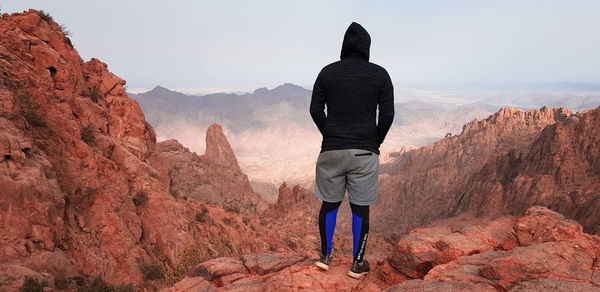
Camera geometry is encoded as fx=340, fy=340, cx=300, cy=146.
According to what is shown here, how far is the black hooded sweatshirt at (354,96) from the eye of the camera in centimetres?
464

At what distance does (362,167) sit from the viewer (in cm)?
471

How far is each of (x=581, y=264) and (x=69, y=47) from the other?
16544 millimetres

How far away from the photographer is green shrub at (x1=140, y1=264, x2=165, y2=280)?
1010 centimetres

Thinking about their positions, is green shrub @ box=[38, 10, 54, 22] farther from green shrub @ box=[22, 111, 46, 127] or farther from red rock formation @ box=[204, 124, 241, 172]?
red rock formation @ box=[204, 124, 241, 172]

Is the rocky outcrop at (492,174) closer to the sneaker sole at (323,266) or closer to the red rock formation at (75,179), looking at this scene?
the sneaker sole at (323,266)

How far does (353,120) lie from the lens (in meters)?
4.67

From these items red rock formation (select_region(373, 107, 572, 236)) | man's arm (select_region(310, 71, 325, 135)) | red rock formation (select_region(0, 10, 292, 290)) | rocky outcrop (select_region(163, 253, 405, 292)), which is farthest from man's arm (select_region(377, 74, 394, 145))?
red rock formation (select_region(373, 107, 572, 236))

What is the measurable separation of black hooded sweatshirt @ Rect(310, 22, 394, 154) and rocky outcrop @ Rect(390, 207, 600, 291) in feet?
6.36

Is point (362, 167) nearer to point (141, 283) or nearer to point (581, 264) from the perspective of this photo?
point (581, 264)

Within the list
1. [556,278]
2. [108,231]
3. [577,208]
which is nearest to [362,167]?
[556,278]

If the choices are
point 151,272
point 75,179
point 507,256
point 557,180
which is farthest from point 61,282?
point 557,180

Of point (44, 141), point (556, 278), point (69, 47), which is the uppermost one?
point (69, 47)

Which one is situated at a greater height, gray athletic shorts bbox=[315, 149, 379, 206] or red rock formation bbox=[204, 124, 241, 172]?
gray athletic shorts bbox=[315, 149, 379, 206]

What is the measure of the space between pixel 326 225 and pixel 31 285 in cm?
513
